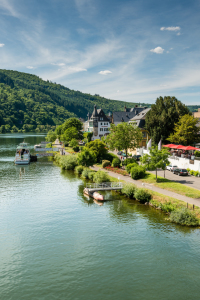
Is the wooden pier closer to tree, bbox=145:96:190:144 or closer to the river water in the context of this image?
the river water

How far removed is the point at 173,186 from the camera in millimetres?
38969

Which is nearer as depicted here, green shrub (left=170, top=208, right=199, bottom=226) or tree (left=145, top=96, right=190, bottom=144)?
green shrub (left=170, top=208, right=199, bottom=226)

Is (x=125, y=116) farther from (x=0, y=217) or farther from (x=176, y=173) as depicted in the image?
(x=0, y=217)

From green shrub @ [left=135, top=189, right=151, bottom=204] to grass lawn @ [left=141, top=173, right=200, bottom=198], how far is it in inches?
153

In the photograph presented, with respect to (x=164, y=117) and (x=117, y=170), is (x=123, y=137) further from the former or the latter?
(x=164, y=117)

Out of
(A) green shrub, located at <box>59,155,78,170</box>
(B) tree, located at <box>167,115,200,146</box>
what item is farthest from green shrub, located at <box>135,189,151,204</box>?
(A) green shrub, located at <box>59,155,78,170</box>

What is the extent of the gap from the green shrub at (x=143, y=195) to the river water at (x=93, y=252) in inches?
46.9

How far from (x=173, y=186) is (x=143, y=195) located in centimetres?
582

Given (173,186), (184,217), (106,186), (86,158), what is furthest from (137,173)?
(184,217)

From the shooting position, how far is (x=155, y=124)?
6931 cm

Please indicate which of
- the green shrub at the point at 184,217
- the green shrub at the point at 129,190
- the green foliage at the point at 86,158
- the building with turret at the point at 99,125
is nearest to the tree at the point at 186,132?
the green foliage at the point at 86,158

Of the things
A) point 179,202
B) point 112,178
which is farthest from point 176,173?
point 179,202

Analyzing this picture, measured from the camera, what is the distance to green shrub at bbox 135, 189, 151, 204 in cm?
3684

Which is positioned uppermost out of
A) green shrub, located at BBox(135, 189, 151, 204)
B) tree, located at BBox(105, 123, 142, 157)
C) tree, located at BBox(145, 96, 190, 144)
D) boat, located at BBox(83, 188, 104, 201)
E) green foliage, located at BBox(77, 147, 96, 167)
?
tree, located at BBox(145, 96, 190, 144)
